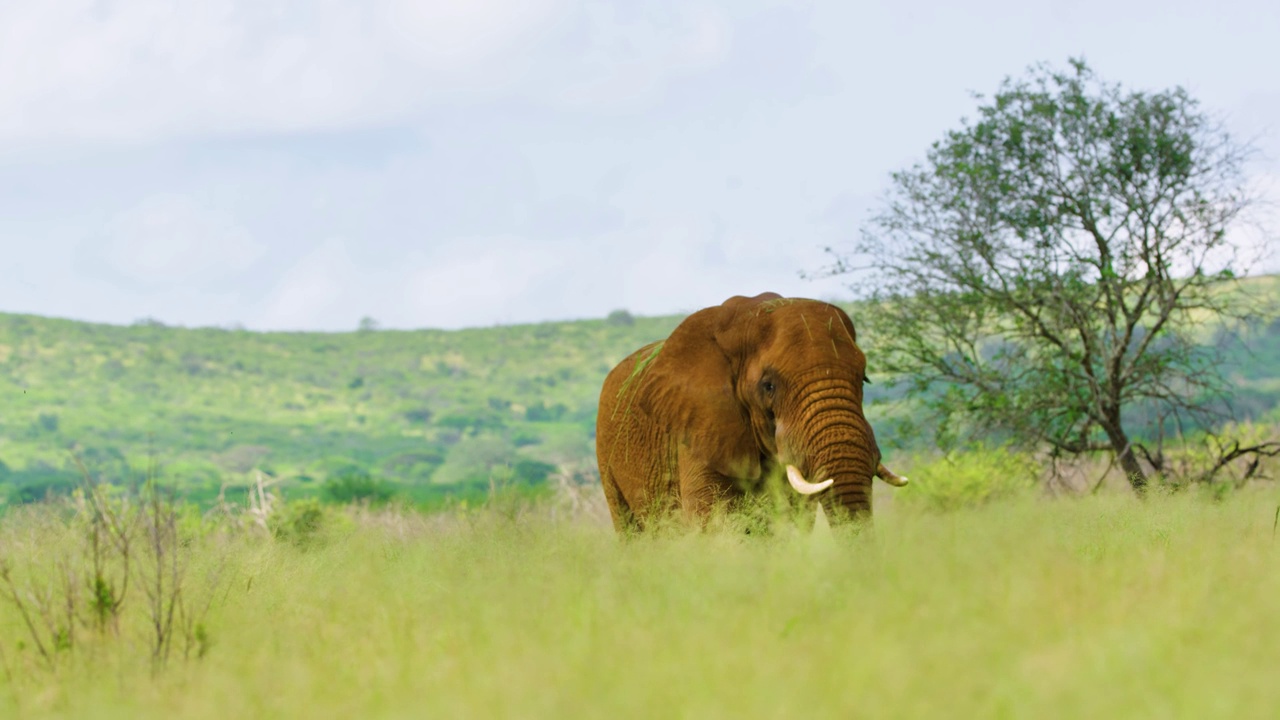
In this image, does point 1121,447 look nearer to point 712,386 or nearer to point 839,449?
point 712,386

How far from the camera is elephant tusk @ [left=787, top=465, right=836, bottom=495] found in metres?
8.37

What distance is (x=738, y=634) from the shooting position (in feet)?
19.4

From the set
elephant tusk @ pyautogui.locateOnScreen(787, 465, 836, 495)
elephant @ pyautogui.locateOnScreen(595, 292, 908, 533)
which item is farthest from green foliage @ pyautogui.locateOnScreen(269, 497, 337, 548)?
elephant tusk @ pyautogui.locateOnScreen(787, 465, 836, 495)

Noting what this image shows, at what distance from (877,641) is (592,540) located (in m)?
4.27

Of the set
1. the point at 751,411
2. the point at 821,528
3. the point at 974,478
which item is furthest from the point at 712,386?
the point at 974,478

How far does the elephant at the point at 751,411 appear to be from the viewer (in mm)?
8617

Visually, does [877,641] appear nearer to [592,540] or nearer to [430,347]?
[592,540]

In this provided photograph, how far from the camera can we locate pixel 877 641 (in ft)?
17.6

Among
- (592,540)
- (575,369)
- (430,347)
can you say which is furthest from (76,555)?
(430,347)

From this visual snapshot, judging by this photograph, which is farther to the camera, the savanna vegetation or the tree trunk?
the tree trunk

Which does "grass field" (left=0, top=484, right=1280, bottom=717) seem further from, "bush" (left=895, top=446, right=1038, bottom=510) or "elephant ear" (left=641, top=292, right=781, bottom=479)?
"bush" (left=895, top=446, right=1038, bottom=510)

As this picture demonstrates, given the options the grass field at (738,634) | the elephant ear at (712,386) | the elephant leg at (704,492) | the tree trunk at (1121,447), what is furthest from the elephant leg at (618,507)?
the tree trunk at (1121,447)

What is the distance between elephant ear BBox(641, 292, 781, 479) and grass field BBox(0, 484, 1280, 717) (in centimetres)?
69

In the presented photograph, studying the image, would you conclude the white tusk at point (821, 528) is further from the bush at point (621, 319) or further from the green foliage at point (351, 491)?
the bush at point (621, 319)
